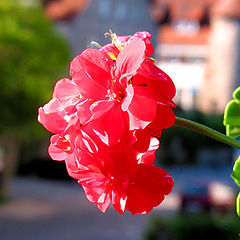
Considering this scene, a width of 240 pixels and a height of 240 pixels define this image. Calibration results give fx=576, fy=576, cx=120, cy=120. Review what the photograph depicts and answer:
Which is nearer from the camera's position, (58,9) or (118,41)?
(118,41)

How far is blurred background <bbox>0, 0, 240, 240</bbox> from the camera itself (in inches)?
574

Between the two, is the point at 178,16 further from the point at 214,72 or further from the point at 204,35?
the point at 214,72

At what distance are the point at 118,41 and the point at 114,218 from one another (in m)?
17.0

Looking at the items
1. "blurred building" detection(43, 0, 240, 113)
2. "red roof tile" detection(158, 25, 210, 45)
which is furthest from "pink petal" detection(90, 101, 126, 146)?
"red roof tile" detection(158, 25, 210, 45)

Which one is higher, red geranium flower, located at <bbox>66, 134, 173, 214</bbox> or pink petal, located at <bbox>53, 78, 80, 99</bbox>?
pink petal, located at <bbox>53, 78, 80, 99</bbox>

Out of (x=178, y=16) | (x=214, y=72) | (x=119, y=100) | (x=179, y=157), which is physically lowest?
(x=179, y=157)

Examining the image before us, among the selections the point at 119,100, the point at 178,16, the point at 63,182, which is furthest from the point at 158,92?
the point at 178,16

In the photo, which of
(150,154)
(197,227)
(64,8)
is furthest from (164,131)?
(150,154)

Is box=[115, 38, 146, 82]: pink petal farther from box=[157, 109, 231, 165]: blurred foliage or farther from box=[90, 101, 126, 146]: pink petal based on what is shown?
box=[157, 109, 231, 165]: blurred foliage

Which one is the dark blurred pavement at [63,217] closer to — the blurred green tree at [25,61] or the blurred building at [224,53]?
the blurred green tree at [25,61]

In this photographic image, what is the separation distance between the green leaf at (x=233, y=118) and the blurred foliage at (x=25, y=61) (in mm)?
15879

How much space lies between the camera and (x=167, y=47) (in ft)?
109

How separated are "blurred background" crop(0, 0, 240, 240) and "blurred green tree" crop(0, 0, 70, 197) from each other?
31mm

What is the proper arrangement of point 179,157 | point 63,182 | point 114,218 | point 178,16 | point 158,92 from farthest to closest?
point 178,16 → point 179,157 → point 63,182 → point 114,218 → point 158,92
